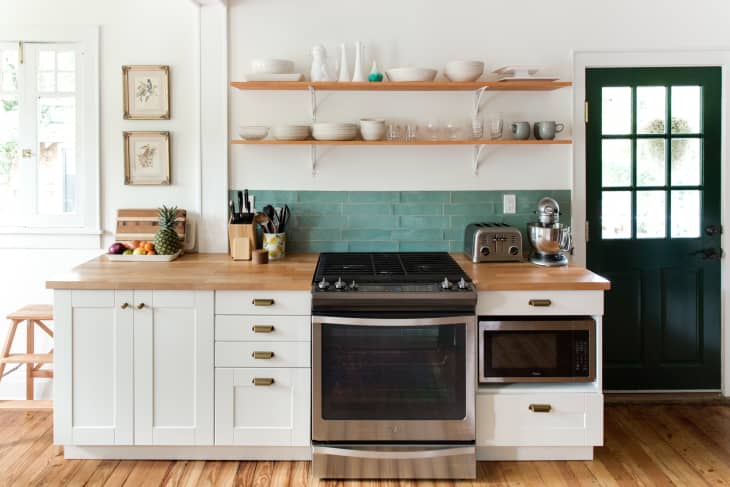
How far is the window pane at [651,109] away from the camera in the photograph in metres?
3.71

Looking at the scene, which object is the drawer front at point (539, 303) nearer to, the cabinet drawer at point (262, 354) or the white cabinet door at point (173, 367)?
the cabinet drawer at point (262, 354)

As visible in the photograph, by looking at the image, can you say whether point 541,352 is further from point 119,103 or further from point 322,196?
point 119,103

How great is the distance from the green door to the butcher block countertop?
0.69 m

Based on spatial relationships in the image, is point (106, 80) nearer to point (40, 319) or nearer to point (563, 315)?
point (40, 319)

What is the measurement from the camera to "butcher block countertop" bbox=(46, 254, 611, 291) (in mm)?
2934

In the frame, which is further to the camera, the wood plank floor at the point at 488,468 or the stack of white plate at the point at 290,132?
the stack of white plate at the point at 290,132

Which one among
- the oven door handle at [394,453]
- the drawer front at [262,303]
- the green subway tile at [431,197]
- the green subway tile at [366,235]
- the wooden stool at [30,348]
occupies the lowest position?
the oven door handle at [394,453]

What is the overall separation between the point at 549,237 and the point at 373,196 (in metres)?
0.97

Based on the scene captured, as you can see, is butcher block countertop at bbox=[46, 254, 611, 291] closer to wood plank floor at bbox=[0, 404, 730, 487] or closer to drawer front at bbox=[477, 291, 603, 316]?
drawer front at bbox=[477, 291, 603, 316]

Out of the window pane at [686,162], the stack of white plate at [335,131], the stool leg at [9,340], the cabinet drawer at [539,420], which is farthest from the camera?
the window pane at [686,162]

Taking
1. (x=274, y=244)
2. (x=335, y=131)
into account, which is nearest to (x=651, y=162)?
(x=335, y=131)

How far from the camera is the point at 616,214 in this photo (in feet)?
12.4

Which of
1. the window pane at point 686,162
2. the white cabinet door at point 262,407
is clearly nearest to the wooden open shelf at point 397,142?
the window pane at point 686,162

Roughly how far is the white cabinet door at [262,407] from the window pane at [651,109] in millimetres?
2302
